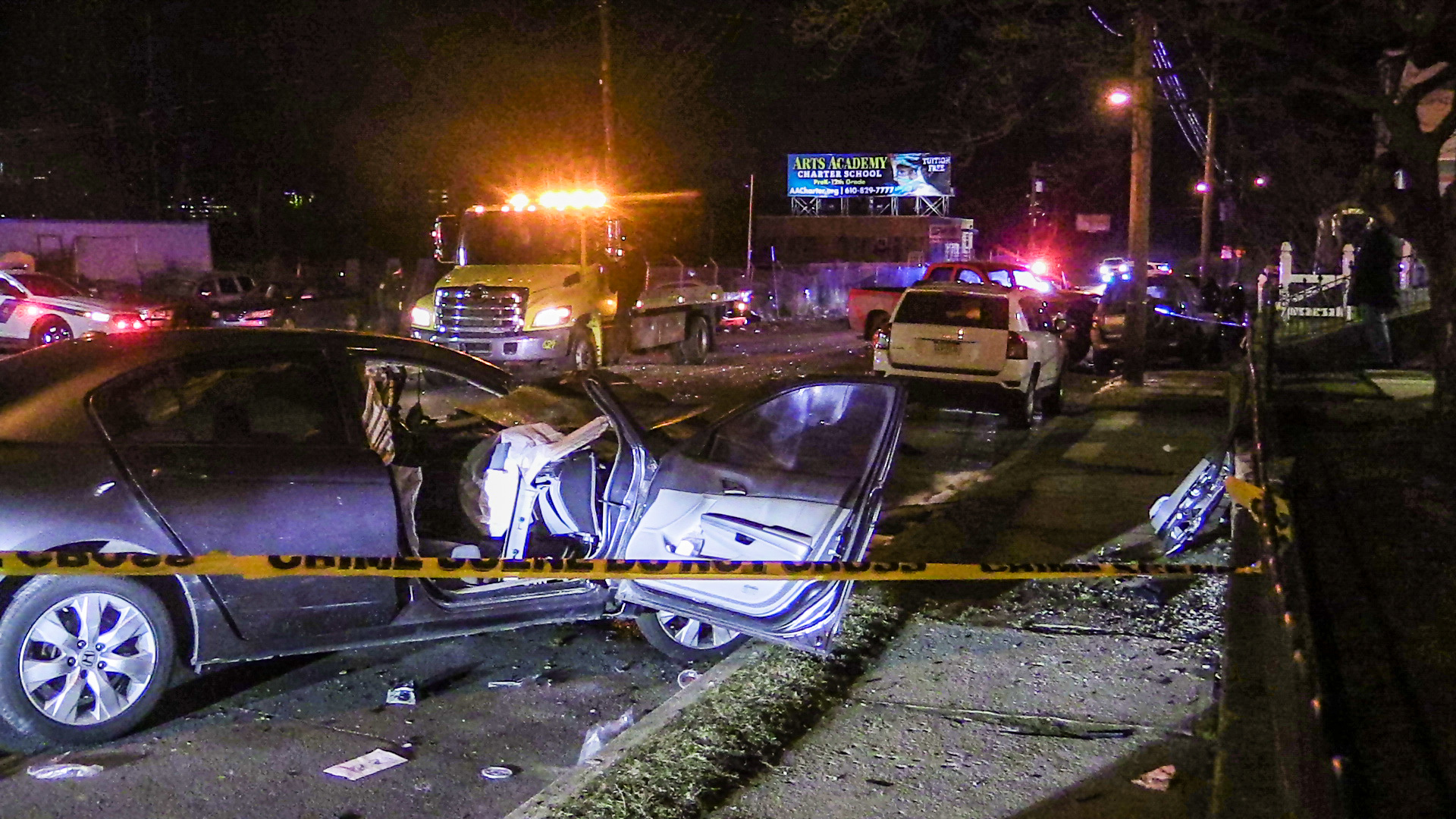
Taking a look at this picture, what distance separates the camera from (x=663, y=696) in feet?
18.6

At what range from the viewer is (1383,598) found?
714cm

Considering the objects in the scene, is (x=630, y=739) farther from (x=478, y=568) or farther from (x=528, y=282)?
(x=528, y=282)

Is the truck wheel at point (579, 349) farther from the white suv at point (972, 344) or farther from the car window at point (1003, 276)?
the car window at point (1003, 276)

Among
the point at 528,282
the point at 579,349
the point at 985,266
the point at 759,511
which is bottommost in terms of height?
the point at 759,511

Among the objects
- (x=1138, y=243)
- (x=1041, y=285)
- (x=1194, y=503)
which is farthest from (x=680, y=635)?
(x=1041, y=285)

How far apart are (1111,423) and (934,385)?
6.41 ft

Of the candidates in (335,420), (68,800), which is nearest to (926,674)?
(335,420)

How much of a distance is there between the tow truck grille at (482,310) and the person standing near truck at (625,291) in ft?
6.31

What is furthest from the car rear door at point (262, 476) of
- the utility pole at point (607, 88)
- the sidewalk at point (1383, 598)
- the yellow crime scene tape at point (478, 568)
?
the utility pole at point (607, 88)

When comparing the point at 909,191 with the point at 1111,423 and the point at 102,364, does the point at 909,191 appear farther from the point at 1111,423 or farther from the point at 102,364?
the point at 102,364

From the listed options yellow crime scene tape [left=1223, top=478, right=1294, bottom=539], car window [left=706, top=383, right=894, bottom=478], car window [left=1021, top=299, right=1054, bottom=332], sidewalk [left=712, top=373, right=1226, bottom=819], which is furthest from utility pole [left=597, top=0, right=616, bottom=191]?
yellow crime scene tape [left=1223, top=478, right=1294, bottom=539]

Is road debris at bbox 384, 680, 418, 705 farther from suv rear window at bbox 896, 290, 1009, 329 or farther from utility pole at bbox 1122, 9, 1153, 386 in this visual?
utility pole at bbox 1122, 9, 1153, 386

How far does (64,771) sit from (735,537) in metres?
2.69

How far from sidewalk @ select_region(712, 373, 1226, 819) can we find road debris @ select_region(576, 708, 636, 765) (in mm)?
→ 743
